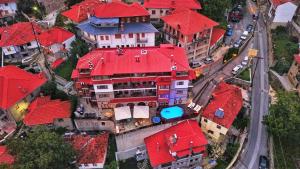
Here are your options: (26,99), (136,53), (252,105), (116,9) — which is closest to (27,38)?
→ (26,99)

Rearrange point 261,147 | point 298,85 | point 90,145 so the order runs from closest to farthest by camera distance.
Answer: point 90,145 < point 261,147 < point 298,85

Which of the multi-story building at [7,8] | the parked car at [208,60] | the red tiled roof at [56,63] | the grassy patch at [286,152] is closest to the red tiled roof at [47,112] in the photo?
the red tiled roof at [56,63]

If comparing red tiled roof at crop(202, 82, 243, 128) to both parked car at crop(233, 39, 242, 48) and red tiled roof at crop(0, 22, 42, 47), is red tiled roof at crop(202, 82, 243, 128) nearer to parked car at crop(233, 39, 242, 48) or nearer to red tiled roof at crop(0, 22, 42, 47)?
parked car at crop(233, 39, 242, 48)

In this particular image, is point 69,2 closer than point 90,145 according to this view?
No

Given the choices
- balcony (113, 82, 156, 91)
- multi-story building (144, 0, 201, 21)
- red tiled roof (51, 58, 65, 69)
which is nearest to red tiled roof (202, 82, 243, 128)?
balcony (113, 82, 156, 91)

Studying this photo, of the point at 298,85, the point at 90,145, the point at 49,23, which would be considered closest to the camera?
the point at 90,145

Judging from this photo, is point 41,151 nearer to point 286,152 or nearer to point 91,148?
point 91,148

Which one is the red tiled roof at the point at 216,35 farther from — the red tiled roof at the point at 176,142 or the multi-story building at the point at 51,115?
the multi-story building at the point at 51,115

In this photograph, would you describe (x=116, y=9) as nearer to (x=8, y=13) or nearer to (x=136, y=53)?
(x=136, y=53)
